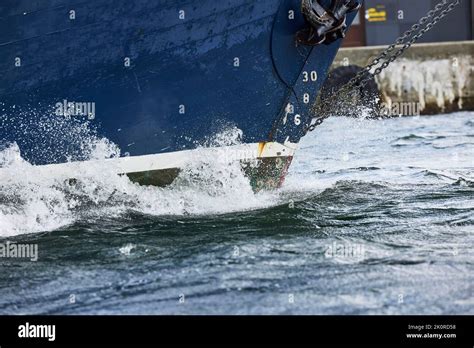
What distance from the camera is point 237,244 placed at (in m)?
8.04

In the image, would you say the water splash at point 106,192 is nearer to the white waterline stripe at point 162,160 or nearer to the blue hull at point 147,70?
the white waterline stripe at point 162,160

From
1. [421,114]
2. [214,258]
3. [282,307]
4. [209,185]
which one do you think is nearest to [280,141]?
[209,185]

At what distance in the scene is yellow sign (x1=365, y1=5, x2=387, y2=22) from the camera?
22.1 metres

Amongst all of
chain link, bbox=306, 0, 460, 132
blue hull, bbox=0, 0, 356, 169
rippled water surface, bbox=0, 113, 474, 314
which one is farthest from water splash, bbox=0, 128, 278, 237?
chain link, bbox=306, 0, 460, 132

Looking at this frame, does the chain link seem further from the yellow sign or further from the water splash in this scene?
the yellow sign

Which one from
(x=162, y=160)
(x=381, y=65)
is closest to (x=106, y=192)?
(x=162, y=160)

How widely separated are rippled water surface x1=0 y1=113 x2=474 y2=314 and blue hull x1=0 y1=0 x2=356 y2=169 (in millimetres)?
372

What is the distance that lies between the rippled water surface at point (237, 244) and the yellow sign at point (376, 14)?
1089cm

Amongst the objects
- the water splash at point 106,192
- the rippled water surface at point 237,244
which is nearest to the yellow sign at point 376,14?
the rippled water surface at point 237,244

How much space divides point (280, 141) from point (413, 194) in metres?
1.66

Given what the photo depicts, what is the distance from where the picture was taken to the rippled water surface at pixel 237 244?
6.59 meters

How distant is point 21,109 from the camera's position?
27.7ft

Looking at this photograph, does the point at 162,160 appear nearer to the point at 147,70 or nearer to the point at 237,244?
the point at 147,70

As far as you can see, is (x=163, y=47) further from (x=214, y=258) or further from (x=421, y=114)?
(x=421, y=114)
